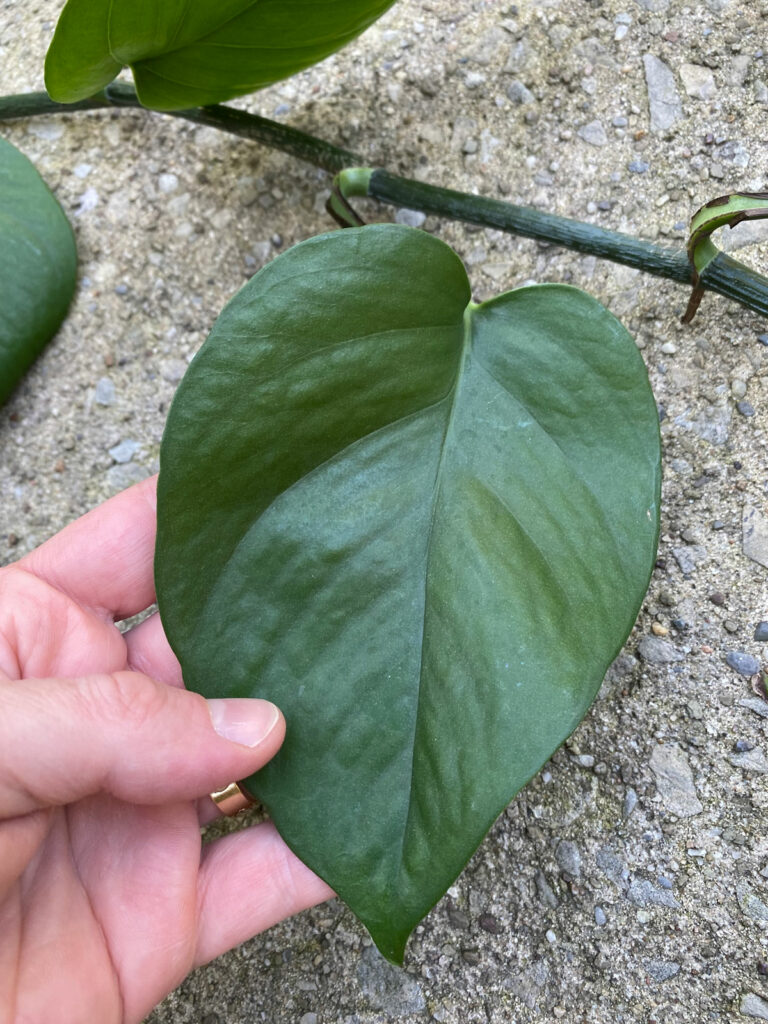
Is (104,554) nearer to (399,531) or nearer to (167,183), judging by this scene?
(399,531)

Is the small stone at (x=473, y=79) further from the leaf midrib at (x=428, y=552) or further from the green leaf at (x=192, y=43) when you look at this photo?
the leaf midrib at (x=428, y=552)

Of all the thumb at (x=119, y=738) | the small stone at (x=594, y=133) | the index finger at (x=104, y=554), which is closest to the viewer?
the thumb at (x=119, y=738)

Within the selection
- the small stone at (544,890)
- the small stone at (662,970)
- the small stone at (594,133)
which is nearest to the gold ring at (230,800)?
the small stone at (544,890)

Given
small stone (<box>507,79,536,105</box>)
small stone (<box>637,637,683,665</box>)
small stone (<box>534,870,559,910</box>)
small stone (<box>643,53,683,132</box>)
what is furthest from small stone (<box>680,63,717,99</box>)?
small stone (<box>534,870,559,910</box>)

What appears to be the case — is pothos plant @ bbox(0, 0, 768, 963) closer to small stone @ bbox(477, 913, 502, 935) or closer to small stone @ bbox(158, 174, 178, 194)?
small stone @ bbox(477, 913, 502, 935)

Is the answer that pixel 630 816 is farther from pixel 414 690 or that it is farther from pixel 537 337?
pixel 537 337

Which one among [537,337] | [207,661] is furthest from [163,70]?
[207,661]
